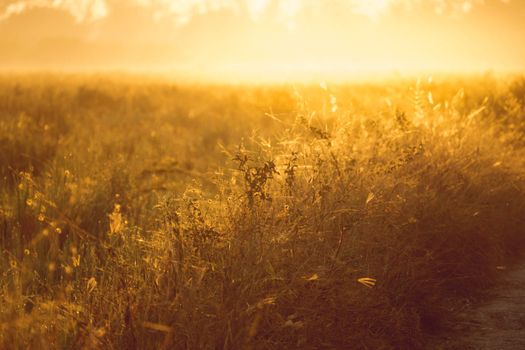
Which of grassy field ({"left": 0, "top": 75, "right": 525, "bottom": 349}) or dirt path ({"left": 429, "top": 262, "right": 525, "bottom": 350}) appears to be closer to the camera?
grassy field ({"left": 0, "top": 75, "right": 525, "bottom": 349})

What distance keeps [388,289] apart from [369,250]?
255 mm

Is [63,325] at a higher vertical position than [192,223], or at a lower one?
lower

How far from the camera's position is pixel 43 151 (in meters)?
7.98

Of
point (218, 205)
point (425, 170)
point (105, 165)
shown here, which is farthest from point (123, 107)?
point (218, 205)

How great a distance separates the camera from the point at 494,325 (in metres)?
4.09

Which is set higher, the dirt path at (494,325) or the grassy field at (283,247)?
the grassy field at (283,247)

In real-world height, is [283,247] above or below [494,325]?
above

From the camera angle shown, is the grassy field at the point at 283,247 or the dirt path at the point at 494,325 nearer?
the grassy field at the point at 283,247

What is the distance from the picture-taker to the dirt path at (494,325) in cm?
379

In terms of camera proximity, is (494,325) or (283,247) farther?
(494,325)

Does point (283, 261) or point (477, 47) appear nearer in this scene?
point (283, 261)

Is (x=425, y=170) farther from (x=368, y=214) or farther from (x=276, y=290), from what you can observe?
(x=276, y=290)

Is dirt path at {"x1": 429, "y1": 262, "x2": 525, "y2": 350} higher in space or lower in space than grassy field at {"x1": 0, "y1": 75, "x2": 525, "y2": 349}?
lower

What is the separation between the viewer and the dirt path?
149 inches
